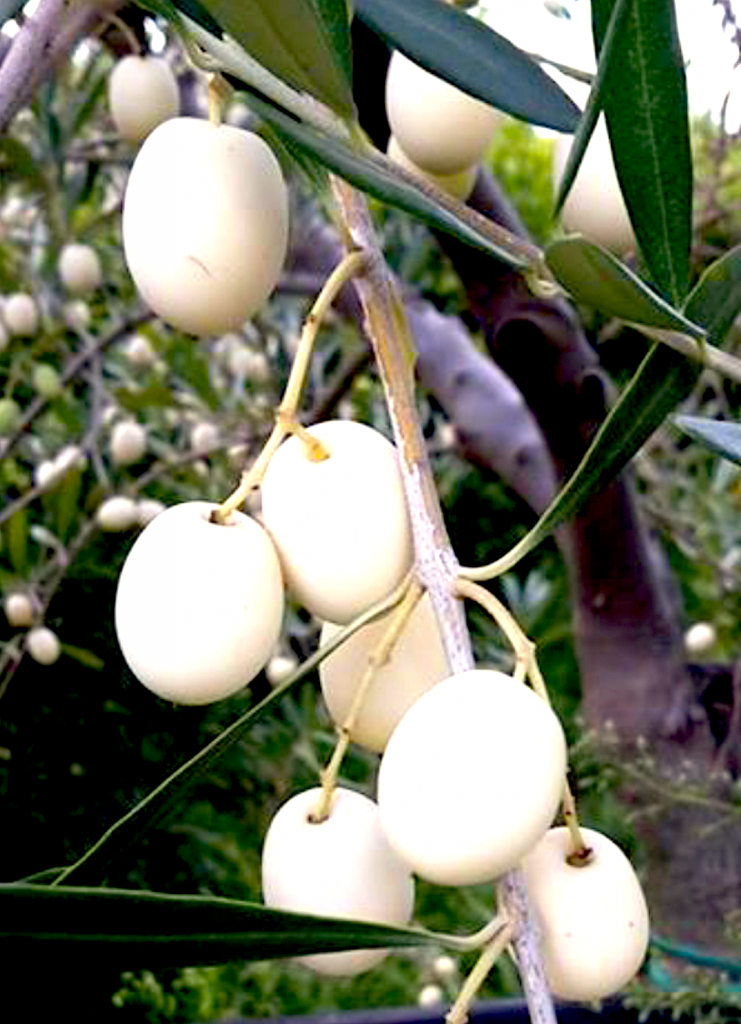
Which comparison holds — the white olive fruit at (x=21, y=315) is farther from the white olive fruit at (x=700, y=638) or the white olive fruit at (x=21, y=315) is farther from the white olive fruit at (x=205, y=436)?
the white olive fruit at (x=700, y=638)

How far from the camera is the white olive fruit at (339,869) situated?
402 millimetres

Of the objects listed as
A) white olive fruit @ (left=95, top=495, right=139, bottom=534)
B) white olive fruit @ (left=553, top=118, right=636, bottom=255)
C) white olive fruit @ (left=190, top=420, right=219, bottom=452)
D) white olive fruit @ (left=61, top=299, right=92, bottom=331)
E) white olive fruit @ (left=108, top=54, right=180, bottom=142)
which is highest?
white olive fruit @ (left=553, top=118, right=636, bottom=255)

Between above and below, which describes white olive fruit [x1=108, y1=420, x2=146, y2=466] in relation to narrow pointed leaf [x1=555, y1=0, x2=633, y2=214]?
below

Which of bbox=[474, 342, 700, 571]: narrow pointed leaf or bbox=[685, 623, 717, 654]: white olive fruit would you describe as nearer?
bbox=[474, 342, 700, 571]: narrow pointed leaf

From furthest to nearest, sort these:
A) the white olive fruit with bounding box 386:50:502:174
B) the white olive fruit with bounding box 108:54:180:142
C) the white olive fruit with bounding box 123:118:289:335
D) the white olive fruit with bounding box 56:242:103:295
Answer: the white olive fruit with bounding box 56:242:103:295 → the white olive fruit with bounding box 108:54:180:142 → the white olive fruit with bounding box 386:50:502:174 → the white olive fruit with bounding box 123:118:289:335

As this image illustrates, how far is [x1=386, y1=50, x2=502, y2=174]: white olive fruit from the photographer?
55cm

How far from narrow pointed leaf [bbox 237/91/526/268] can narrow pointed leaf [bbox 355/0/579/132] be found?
6 cm

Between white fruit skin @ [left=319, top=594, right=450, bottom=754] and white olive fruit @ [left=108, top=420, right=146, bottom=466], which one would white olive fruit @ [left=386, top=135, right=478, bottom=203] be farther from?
white olive fruit @ [left=108, top=420, right=146, bottom=466]

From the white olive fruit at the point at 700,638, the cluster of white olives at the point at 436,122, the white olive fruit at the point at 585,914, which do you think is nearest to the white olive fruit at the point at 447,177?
the cluster of white olives at the point at 436,122

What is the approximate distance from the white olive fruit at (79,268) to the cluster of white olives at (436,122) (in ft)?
2.71

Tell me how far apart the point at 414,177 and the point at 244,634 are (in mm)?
106

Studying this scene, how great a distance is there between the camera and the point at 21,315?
59.3 inches

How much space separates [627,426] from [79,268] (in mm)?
1012

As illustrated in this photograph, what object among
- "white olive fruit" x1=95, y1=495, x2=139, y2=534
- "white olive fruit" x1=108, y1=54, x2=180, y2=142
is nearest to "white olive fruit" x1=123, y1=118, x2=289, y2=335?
"white olive fruit" x1=108, y1=54, x2=180, y2=142
